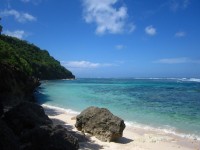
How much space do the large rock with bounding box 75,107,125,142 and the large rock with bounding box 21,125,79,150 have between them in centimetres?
472

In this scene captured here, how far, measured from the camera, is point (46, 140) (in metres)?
6.38

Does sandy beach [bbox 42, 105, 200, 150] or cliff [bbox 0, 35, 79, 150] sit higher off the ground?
cliff [bbox 0, 35, 79, 150]

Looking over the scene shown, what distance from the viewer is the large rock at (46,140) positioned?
247 inches

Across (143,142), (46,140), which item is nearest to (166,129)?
(143,142)

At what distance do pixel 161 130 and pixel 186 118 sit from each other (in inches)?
165

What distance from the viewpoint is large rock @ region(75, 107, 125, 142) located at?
37.1 ft

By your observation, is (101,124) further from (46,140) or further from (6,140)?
(6,140)

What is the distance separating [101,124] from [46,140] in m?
5.40

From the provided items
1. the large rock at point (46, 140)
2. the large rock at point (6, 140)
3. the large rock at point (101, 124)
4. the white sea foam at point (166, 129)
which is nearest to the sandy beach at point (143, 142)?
the large rock at point (101, 124)

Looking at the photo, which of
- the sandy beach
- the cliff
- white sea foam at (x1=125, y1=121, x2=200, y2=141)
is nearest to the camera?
the cliff

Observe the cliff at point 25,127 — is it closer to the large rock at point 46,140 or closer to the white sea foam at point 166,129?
the large rock at point 46,140

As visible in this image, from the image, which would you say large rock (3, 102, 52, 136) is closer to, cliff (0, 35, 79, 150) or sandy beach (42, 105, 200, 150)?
cliff (0, 35, 79, 150)

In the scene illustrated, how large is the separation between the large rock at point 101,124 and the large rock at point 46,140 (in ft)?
15.5

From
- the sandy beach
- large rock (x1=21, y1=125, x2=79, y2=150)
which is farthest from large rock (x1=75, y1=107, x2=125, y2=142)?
large rock (x1=21, y1=125, x2=79, y2=150)
